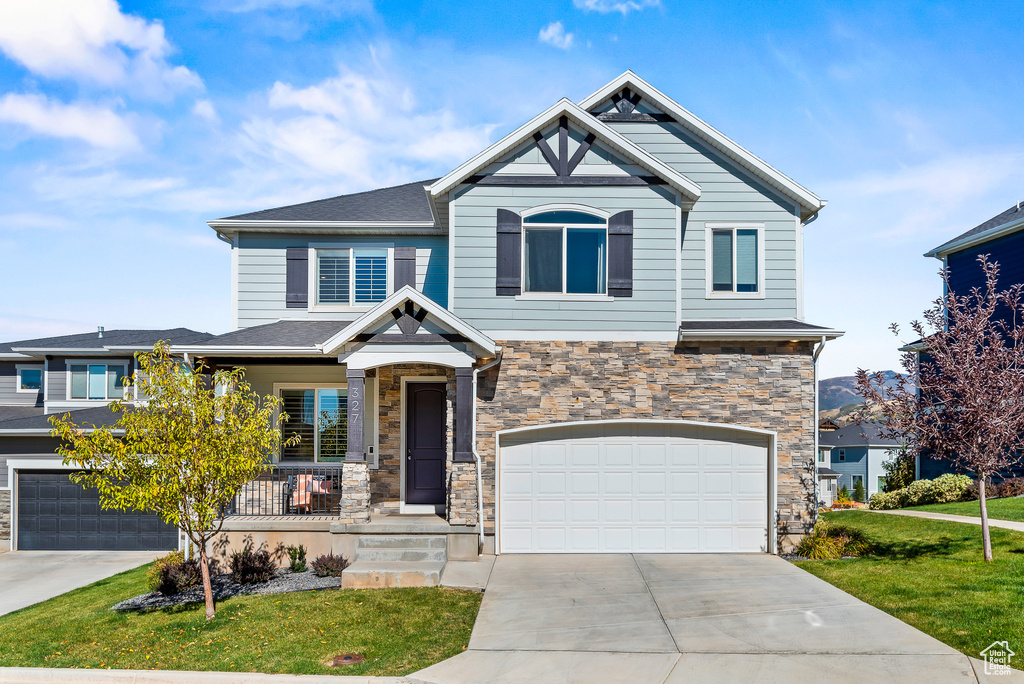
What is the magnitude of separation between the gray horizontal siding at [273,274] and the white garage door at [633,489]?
4.31 m

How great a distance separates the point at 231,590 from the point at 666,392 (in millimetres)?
8313

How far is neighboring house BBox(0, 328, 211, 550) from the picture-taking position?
16750 millimetres

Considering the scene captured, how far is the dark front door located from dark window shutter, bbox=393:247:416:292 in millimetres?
2766

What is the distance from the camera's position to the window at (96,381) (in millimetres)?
21969

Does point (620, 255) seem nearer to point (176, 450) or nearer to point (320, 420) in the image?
point (320, 420)

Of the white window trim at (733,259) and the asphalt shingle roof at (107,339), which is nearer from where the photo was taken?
the white window trim at (733,259)

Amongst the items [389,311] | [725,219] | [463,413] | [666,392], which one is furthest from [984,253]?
[389,311]

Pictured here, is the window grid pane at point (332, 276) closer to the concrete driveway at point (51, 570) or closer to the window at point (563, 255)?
the window at point (563, 255)

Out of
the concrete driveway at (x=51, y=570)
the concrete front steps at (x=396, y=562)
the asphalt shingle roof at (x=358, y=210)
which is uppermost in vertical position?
the asphalt shingle roof at (x=358, y=210)

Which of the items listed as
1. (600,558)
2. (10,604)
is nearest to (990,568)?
(600,558)

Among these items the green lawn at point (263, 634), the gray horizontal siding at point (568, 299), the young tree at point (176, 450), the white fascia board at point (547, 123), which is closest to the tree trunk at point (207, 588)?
the young tree at point (176, 450)

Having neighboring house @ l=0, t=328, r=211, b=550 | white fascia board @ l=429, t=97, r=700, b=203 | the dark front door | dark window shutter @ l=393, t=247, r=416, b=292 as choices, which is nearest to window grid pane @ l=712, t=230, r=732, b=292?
white fascia board @ l=429, t=97, r=700, b=203

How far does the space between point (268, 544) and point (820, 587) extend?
9.10 m

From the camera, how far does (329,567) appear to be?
11648 mm
